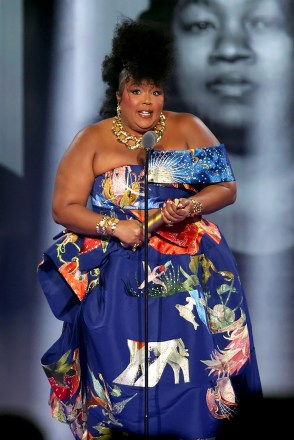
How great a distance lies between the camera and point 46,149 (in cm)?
423

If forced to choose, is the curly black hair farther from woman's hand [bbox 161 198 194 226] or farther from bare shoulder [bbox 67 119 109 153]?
woman's hand [bbox 161 198 194 226]

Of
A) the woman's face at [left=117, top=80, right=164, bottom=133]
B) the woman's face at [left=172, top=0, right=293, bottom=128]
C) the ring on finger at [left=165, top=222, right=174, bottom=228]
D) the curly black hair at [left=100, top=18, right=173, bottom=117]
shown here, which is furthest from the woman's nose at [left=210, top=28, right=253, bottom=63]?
the ring on finger at [left=165, top=222, right=174, bottom=228]

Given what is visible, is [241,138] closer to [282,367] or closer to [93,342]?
[282,367]

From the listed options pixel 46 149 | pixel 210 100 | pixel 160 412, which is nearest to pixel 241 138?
pixel 210 100

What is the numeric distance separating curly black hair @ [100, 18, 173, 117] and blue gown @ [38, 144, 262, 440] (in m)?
0.29

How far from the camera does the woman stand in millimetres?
3195

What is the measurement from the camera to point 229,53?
166 inches

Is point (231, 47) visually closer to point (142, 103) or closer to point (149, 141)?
point (142, 103)

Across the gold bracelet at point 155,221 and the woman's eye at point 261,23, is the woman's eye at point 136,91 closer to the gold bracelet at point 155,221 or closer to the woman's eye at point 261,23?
the gold bracelet at point 155,221

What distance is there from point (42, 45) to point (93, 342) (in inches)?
59.5

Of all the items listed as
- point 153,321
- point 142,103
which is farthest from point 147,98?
point 153,321

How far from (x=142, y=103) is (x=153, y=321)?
741 millimetres

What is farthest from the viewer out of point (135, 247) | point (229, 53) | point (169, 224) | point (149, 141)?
point (229, 53)

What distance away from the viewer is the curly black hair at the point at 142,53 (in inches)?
131
